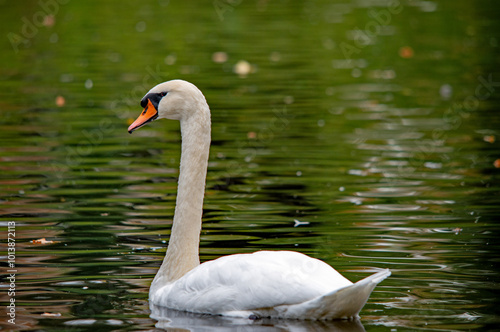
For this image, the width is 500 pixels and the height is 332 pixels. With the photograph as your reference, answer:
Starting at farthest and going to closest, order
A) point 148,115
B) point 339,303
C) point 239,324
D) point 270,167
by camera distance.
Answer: point 270,167 → point 148,115 → point 239,324 → point 339,303

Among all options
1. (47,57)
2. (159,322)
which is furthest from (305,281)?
(47,57)

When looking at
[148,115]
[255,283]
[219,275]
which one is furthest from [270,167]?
[255,283]

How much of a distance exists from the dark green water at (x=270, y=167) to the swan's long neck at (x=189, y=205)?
0.98 feet

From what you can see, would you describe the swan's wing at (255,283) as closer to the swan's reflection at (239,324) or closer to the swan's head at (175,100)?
the swan's reflection at (239,324)

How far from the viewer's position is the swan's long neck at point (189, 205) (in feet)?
21.4

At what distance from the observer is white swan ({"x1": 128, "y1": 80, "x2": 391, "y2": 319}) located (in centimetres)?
551

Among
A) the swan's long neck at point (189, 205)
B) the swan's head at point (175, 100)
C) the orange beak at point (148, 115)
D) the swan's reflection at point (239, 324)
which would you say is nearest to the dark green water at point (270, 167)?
the swan's reflection at point (239, 324)

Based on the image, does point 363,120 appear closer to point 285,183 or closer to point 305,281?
point 285,183

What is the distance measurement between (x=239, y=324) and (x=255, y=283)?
1.05 ft

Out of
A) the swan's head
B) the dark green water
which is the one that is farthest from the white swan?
the dark green water

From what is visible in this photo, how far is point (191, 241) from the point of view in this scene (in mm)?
6547

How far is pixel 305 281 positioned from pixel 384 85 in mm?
12030

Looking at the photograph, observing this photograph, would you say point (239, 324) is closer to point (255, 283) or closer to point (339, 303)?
point (255, 283)

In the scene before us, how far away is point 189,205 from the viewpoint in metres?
6.62
